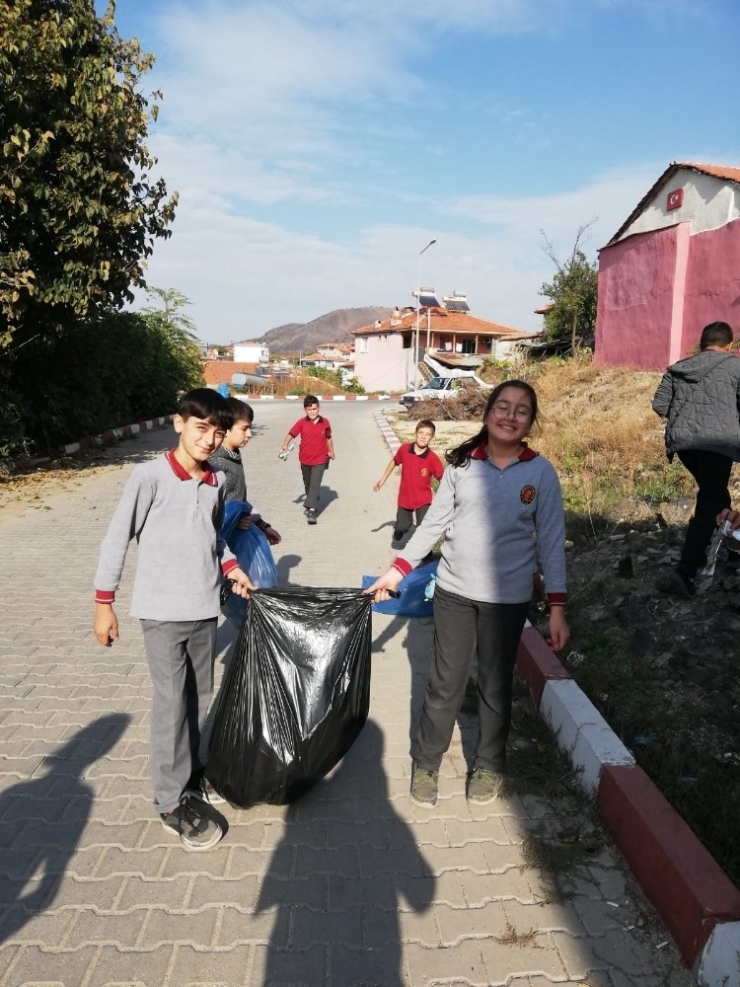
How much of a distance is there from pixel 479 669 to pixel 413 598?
7.02ft

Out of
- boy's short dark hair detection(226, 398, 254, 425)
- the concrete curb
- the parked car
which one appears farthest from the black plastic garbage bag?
the parked car

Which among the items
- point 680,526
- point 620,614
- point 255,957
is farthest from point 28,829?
point 680,526

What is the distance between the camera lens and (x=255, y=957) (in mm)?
2225

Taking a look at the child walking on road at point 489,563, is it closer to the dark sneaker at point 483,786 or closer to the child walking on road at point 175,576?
the dark sneaker at point 483,786

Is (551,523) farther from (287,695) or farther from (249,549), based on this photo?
(249,549)

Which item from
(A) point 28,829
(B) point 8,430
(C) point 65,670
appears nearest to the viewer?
(A) point 28,829

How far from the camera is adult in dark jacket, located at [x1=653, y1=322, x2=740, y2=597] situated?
438cm

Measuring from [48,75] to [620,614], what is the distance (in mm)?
8951

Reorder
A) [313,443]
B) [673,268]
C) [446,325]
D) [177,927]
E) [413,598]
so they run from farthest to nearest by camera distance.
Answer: [446,325] < [673,268] < [313,443] < [413,598] < [177,927]

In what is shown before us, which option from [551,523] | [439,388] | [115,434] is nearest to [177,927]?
[551,523]

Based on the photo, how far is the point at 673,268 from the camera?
14.0 meters

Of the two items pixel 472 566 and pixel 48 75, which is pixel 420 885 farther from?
pixel 48 75

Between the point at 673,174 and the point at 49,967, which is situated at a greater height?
the point at 673,174

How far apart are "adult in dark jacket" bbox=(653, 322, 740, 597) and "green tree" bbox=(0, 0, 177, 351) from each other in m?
7.52
